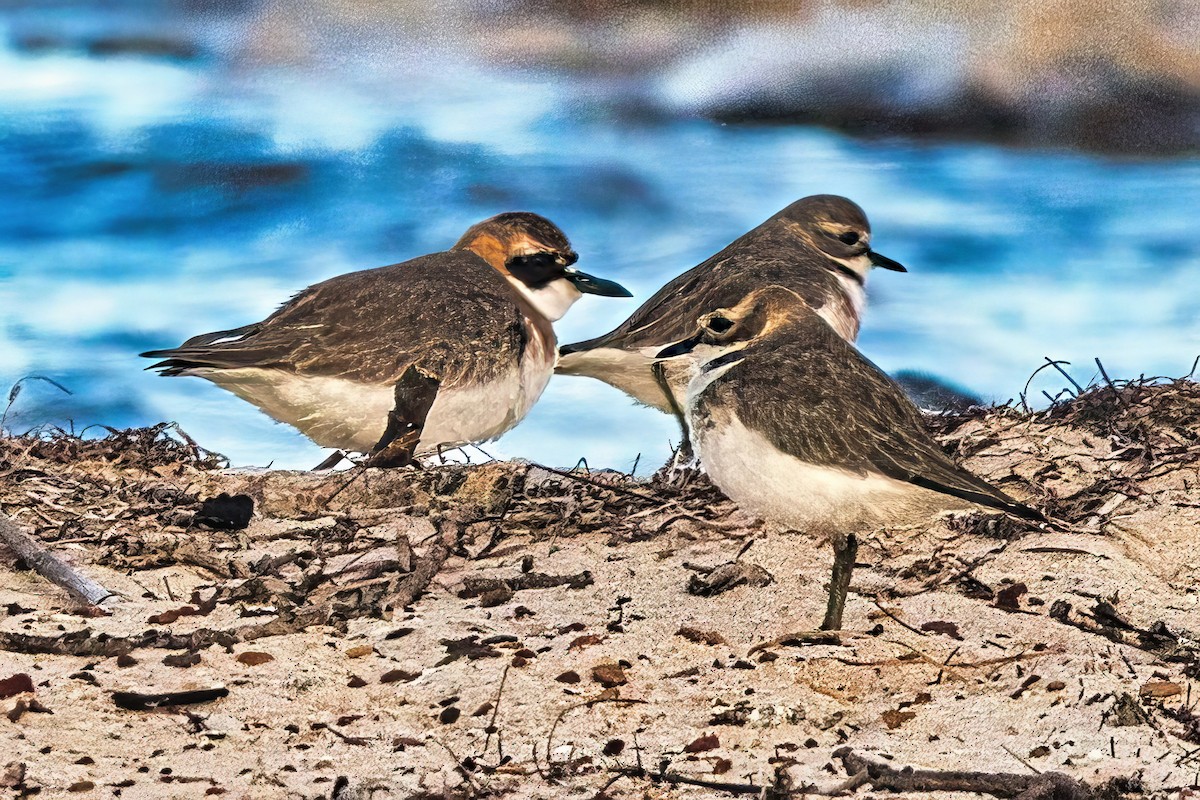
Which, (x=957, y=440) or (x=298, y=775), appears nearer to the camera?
(x=298, y=775)

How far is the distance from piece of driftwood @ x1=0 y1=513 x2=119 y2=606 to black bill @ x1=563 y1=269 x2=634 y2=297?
2.91 m

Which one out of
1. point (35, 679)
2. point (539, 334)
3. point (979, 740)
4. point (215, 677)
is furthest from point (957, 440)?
point (35, 679)

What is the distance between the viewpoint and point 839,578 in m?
4.27

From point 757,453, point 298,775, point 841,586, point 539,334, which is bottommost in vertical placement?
point 298,775

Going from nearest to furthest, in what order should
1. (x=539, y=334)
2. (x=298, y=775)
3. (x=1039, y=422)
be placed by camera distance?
(x=298, y=775) → (x=539, y=334) → (x=1039, y=422)

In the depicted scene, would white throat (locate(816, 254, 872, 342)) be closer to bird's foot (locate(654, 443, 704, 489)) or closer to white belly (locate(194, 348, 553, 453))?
bird's foot (locate(654, 443, 704, 489))

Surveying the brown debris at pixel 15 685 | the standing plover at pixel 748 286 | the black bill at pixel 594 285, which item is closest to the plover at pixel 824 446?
the standing plover at pixel 748 286

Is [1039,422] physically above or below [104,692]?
above

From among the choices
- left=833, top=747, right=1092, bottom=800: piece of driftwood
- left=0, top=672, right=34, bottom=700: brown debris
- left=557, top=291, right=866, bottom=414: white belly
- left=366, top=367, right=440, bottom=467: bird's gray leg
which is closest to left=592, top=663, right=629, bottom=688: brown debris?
left=833, top=747, right=1092, bottom=800: piece of driftwood

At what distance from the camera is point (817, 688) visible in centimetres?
388

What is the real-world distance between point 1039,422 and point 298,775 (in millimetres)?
4992

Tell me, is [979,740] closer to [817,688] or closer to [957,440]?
[817,688]

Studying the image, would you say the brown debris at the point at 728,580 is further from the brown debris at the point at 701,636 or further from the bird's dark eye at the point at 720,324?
the bird's dark eye at the point at 720,324

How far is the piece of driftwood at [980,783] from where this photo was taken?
298 centimetres
